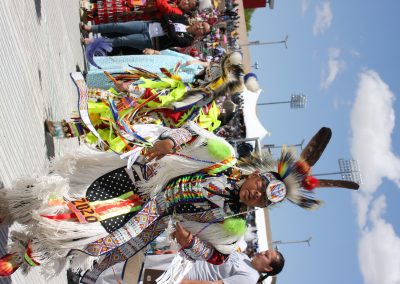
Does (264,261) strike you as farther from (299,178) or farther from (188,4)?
(188,4)

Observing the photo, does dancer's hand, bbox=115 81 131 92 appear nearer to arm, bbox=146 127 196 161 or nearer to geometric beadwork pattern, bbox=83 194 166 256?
arm, bbox=146 127 196 161

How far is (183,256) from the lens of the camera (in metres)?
3.38

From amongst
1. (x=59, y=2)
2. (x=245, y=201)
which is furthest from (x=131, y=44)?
(x=245, y=201)

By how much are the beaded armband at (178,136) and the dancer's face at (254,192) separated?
527 millimetres

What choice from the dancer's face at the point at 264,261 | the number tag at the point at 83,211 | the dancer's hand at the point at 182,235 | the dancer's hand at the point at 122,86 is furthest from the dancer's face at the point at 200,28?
the number tag at the point at 83,211

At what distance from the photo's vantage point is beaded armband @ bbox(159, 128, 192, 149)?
3.08 meters

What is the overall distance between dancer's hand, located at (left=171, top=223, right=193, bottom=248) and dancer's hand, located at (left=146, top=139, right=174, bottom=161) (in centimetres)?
51

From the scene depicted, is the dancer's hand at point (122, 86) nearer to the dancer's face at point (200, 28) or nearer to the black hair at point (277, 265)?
the dancer's face at point (200, 28)

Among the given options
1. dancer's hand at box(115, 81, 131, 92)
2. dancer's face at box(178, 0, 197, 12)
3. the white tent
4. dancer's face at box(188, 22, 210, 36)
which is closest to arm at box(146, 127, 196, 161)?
dancer's hand at box(115, 81, 131, 92)

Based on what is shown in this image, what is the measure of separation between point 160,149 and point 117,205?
0.49m

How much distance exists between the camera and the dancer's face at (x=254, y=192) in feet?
9.80

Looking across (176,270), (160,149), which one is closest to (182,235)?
(176,270)

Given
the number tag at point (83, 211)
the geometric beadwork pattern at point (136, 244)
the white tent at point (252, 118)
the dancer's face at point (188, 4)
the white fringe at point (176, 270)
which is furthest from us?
the white tent at point (252, 118)

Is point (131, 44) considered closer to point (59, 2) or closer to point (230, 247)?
point (59, 2)
